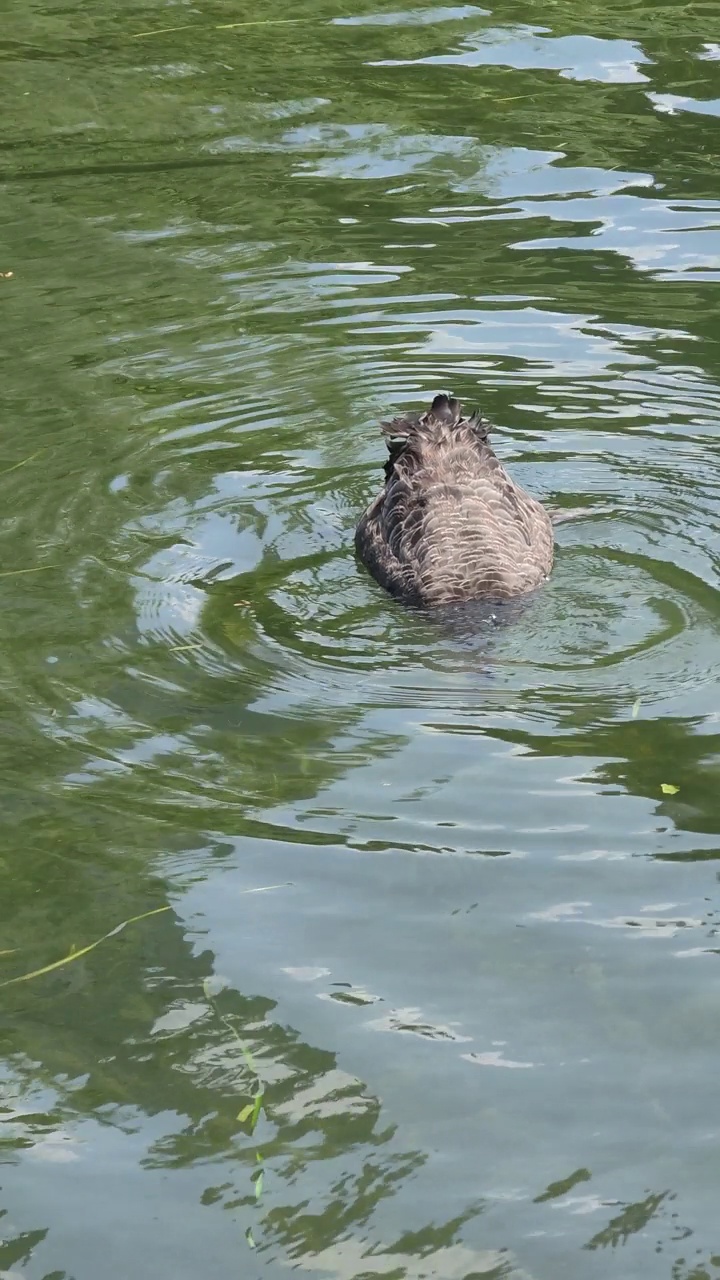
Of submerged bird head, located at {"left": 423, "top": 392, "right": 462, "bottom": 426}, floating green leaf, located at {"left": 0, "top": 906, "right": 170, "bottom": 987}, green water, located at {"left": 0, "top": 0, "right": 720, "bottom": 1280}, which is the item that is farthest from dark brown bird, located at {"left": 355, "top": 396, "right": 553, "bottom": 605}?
floating green leaf, located at {"left": 0, "top": 906, "right": 170, "bottom": 987}

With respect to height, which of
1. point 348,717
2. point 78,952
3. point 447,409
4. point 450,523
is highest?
point 447,409

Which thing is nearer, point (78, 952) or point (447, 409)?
point (78, 952)

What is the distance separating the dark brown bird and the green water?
0.68 feet

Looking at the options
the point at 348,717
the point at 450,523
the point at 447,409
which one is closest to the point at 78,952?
the point at 348,717

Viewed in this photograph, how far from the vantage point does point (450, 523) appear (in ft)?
28.6

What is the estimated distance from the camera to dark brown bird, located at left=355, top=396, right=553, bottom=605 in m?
8.44

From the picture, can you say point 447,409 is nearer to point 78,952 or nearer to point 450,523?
point 450,523

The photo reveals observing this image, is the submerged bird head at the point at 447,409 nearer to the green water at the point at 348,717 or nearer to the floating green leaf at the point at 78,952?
the green water at the point at 348,717

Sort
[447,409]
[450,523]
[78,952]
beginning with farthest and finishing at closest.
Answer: [447,409] → [450,523] → [78,952]

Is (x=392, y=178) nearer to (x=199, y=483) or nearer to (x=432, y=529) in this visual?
(x=199, y=483)

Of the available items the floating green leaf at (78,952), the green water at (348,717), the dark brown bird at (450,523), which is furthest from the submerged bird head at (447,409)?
the floating green leaf at (78,952)

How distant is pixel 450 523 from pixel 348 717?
1745mm

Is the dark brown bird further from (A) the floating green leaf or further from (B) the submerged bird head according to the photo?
(A) the floating green leaf

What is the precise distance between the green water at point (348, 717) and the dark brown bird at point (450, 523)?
206mm
